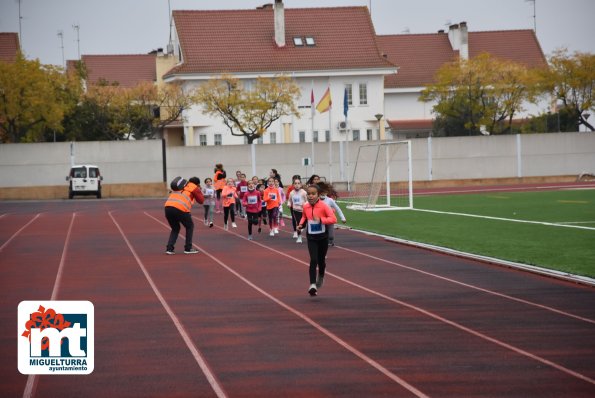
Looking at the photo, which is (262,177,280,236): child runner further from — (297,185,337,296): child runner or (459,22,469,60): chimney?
(459,22,469,60): chimney

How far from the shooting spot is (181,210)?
2405cm

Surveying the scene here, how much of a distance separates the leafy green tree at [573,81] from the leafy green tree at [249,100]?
Answer: 1812cm

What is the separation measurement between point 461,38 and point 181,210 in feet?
205

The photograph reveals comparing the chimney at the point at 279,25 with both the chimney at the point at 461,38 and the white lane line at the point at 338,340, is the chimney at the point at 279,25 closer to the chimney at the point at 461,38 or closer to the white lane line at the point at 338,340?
the chimney at the point at 461,38

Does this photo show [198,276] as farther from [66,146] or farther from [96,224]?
[66,146]

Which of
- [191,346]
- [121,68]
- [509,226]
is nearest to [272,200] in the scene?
[509,226]

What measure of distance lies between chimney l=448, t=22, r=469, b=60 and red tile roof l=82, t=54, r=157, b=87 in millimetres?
28183

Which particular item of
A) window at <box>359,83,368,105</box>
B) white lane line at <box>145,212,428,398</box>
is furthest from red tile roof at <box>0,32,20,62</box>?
white lane line at <box>145,212,428,398</box>

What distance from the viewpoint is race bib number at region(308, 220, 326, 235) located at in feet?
54.4

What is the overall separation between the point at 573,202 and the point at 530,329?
2644cm

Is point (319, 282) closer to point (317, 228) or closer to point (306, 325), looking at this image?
point (317, 228)

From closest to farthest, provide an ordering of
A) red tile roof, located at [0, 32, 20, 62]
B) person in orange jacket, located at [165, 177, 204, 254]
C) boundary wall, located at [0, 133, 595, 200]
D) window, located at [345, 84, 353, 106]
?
person in orange jacket, located at [165, 177, 204, 254]
boundary wall, located at [0, 133, 595, 200]
window, located at [345, 84, 353, 106]
red tile roof, located at [0, 32, 20, 62]

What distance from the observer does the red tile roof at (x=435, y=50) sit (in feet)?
269

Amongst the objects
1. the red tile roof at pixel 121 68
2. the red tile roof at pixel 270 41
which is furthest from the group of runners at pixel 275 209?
the red tile roof at pixel 121 68
